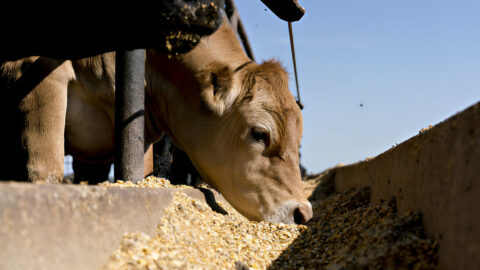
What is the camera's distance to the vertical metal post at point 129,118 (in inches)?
117

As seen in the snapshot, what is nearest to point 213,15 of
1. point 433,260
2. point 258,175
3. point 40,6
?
point 40,6

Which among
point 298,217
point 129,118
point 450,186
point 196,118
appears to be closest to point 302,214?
point 298,217

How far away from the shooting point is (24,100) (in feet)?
10.0

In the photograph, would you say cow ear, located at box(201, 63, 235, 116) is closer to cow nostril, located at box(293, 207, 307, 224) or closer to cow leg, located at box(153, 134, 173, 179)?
cow nostril, located at box(293, 207, 307, 224)

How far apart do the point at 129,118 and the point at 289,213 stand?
1.23m

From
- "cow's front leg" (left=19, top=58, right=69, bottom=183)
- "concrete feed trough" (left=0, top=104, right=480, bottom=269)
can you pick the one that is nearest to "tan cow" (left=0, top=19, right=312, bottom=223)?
"cow's front leg" (left=19, top=58, right=69, bottom=183)

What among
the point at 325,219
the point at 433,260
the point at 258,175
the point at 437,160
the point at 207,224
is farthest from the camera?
the point at 258,175

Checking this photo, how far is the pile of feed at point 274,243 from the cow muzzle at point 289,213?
16cm

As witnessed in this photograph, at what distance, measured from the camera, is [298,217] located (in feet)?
9.89

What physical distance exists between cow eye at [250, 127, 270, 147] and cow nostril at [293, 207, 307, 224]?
51 cm

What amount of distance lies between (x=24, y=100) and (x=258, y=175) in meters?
1.66

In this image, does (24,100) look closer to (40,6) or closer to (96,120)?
(96,120)

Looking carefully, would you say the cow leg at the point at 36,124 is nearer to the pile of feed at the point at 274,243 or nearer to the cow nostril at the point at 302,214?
the pile of feed at the point at 274,243

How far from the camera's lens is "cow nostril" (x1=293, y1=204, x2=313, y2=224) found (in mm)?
2958
